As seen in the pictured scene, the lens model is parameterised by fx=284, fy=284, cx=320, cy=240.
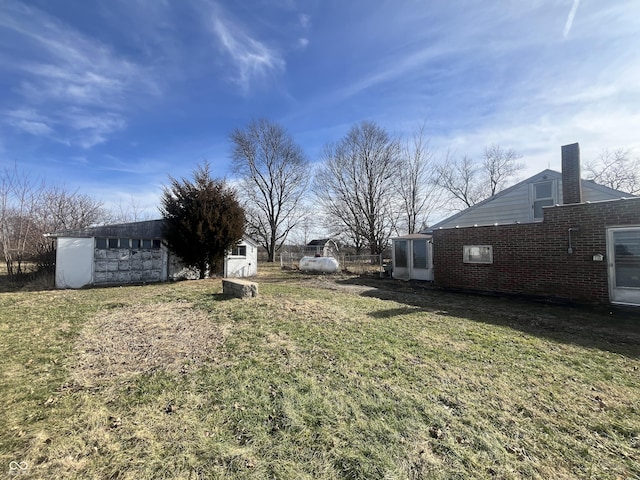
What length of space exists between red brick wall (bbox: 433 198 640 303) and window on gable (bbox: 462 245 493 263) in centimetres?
13

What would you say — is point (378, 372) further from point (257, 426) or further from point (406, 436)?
point (257, 426)

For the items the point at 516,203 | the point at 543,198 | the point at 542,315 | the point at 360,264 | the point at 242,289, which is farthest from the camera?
the point at 360,264

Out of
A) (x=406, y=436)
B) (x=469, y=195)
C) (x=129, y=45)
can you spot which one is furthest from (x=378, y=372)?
(x=469, y=195)

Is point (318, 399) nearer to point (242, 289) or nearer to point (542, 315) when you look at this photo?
point (242, 289)

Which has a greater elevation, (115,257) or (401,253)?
(401,253)

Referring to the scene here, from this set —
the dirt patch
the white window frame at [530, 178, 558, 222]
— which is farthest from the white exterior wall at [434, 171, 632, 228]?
the dirt patch

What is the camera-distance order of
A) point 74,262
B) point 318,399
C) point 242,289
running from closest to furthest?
1. point 318,399
2. point 242,289
3. point 74,262

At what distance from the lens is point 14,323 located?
602cm

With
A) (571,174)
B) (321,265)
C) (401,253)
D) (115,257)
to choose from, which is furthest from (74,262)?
(571,174)

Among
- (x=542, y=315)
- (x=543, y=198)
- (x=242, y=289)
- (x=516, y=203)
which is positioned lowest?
(x=542, y=315)

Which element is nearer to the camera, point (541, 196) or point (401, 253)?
point (541, 196)

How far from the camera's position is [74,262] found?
12.3 m

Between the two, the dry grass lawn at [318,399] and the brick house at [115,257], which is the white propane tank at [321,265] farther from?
the dry grass lawn at [318,399]

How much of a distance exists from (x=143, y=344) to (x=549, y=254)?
10569 mm
